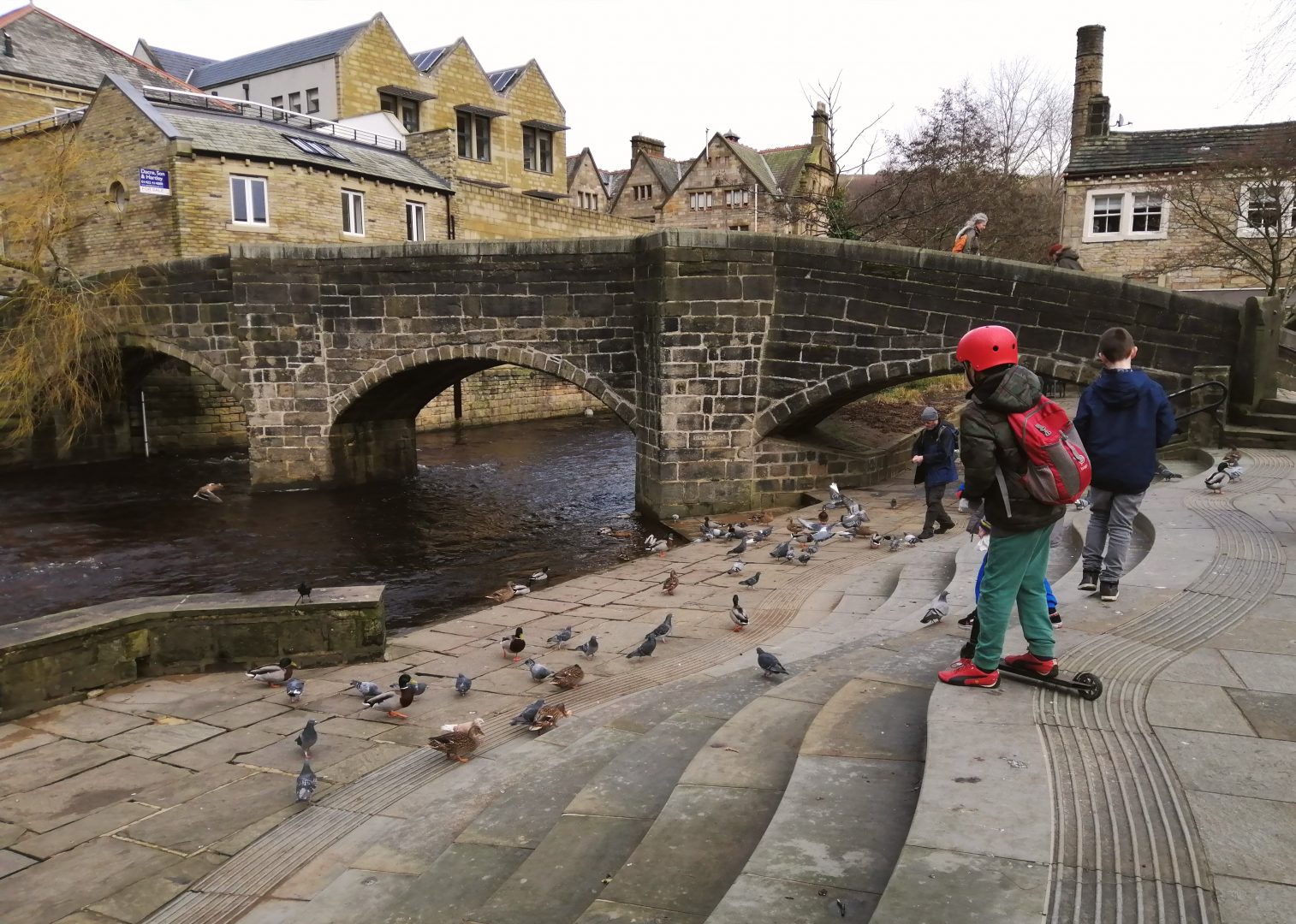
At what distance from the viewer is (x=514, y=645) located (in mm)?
6992

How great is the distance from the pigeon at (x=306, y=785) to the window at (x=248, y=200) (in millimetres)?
22057

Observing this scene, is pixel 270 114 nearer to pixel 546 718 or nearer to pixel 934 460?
pixel 934 460

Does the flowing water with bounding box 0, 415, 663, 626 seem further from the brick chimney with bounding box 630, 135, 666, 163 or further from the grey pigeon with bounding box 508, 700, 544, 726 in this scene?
the brick chimney with bounding box 630, 135, 666, 163

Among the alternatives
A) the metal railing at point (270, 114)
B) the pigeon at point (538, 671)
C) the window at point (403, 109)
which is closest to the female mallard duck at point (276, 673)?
the pigeon at point (538, 671)

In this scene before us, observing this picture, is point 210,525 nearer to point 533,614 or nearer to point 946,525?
point 533,614

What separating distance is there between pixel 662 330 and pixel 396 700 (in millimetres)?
7573

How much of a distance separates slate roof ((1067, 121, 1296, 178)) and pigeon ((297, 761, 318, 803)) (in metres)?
25.2

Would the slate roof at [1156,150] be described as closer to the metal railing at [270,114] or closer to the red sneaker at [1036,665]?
the metal railing at [270,114]

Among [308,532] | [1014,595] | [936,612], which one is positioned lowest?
[308,532]

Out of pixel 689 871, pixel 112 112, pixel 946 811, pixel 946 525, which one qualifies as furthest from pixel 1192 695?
pixel 112 112

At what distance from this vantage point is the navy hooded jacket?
5.53 meters

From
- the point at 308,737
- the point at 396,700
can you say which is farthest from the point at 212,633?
the point at 308,737

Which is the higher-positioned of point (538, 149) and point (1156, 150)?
point (538, 149)

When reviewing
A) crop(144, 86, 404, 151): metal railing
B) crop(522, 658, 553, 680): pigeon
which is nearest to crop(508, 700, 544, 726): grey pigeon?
crop(522, 658, 553, 680): pigeon
